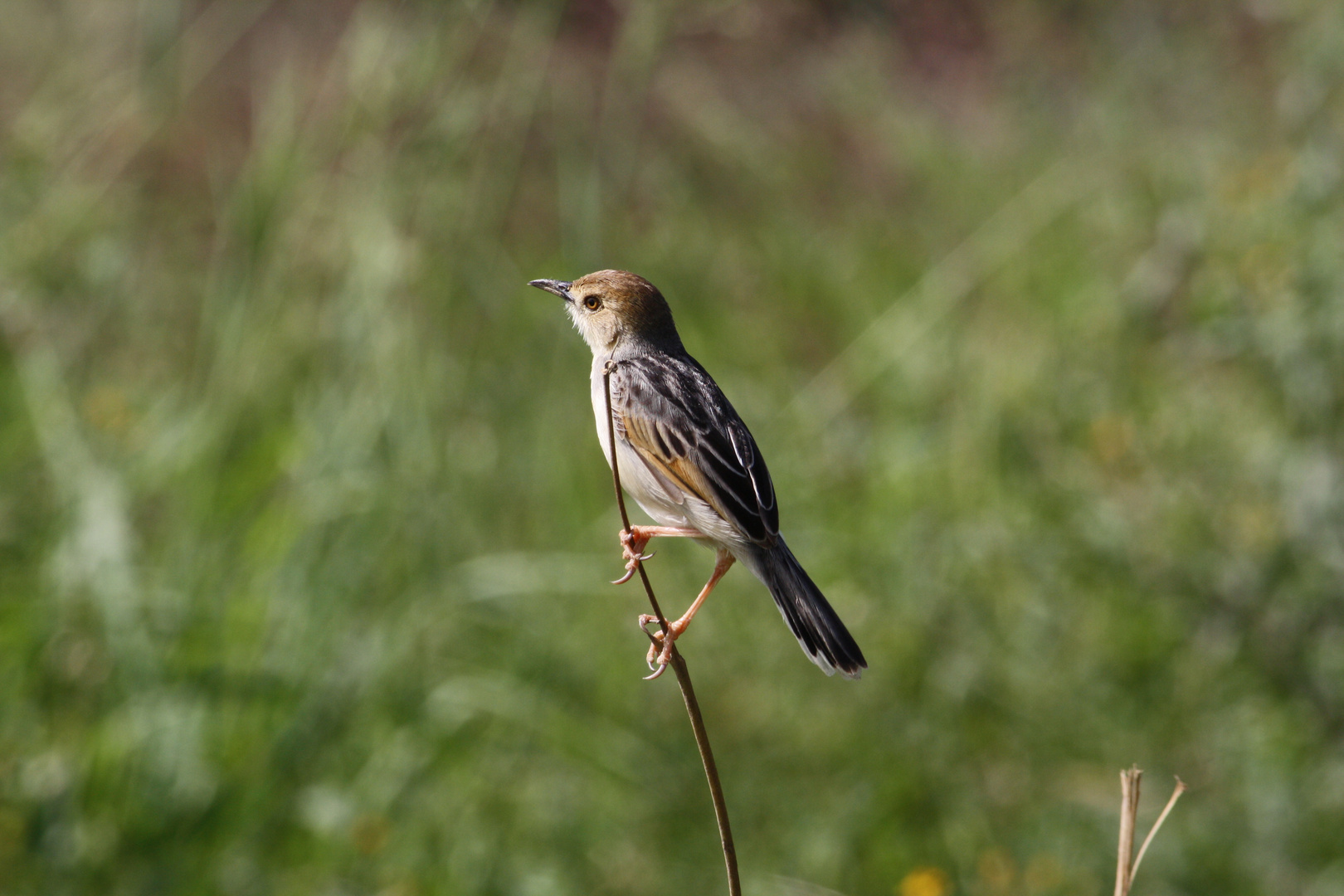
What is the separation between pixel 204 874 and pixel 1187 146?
5634 mm

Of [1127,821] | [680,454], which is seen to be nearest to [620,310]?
[680,454]

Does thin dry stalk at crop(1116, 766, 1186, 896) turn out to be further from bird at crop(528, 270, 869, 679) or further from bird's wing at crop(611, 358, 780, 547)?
bird's wing at crop(611, 358, 780, 547)

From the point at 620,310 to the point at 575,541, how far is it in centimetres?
287

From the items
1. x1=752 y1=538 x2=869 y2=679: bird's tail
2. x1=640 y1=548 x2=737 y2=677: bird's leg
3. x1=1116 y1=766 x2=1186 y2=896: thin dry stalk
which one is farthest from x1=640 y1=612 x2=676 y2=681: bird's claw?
x1=1116 y1=766 x2=1186 y2=896: thin dry stalk

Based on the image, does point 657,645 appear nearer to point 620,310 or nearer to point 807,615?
point 807,615

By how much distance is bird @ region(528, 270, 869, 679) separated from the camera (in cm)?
179

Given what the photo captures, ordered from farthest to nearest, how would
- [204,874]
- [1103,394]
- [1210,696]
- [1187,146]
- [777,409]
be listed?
[1187,146] → [777,409] → [1103,394] → [1210,696] → [204,874]

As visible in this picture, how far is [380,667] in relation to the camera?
3.69 meters

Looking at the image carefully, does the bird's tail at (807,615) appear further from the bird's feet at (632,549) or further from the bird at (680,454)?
the bird's feet at (632,549)

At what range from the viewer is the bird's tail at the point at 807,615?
5.47 feet

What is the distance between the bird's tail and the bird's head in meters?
0.41

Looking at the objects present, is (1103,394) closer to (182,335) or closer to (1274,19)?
(1274,19)

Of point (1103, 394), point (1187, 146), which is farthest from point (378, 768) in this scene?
point (1187, 146)

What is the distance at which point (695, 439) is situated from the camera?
6.35 feet
